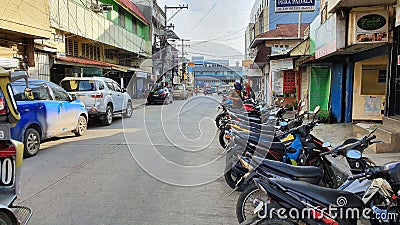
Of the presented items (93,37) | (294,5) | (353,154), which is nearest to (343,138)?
(353,154)

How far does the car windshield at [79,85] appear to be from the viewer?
12.5 meters

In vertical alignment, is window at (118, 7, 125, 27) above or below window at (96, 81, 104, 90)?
above

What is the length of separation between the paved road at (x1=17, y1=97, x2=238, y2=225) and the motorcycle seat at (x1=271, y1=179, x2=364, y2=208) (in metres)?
1.31

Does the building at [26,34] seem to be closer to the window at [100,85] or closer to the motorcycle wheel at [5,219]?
the window at [100,85]

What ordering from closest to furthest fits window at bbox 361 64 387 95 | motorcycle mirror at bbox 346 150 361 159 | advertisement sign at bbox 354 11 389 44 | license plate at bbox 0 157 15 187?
motorcycle mirror at bbox 346 150 361 159 < license plate at bbox 0 157 15 187 < advertisement sign at bbox 354 11 389 44 < window at bbox 361 64 387 95

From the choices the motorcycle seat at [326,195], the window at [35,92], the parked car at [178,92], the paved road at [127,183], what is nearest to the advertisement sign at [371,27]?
the paved road at [127,183]

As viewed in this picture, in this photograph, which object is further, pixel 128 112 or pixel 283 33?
pixel 283 33

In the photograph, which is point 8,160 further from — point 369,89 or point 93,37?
point 93,37

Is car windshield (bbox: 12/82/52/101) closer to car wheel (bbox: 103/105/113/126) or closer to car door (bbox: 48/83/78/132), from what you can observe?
car door (bbox: 48/83/78/132)

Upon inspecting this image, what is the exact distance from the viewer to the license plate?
3.84 metres

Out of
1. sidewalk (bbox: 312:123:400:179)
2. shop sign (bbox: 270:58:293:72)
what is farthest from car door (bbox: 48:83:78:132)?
shop sign (bbox: 270:58:293:72)

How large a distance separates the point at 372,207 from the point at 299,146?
209 cm

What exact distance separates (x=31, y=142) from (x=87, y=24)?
12.3 metres

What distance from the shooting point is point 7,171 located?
153 inches
